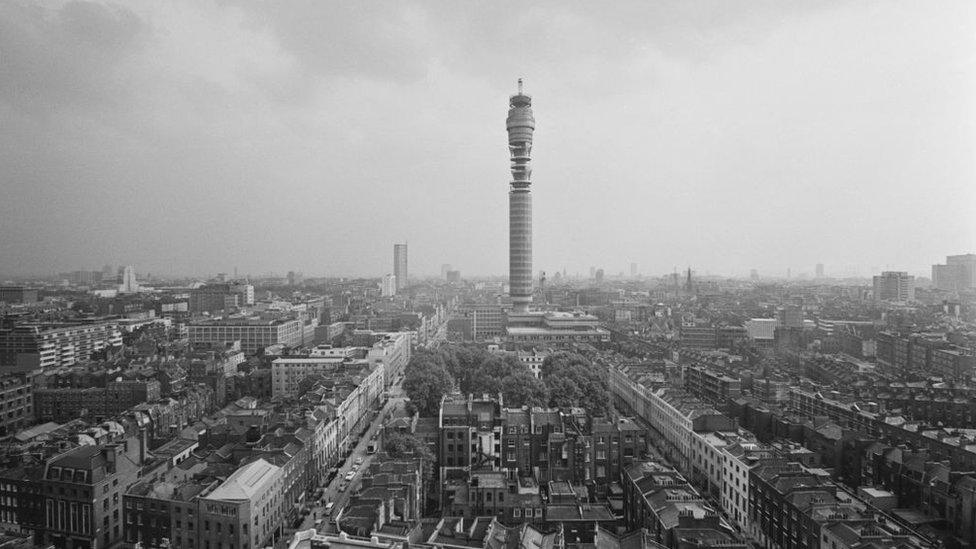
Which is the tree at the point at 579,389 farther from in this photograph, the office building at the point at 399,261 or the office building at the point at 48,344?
the office building at the point at 399,261

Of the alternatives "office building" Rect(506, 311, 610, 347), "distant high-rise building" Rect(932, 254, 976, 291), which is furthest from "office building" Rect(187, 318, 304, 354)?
"distant high-rise building" Rect(932, 254, 976, 291)

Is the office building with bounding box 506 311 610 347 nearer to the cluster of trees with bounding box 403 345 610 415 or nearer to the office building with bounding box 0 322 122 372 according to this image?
the cluster of trees with bounding box 403 345 610 415

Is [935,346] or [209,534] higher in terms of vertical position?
[935,346]

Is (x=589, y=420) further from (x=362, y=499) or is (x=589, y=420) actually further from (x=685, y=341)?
(x=685, y=341)

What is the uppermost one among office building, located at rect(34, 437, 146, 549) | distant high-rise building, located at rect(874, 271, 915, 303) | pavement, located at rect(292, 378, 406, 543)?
distant high-rise building, located at rect(874, 271, 915, 303)

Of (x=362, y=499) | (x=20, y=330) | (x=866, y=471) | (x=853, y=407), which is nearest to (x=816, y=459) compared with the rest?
(x=866, y=471)

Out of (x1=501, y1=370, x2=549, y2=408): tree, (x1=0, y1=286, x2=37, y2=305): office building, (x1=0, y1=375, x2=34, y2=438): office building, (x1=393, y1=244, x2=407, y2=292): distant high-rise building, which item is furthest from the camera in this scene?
(x1=393, y1=244, x2=407, y2=292): distant high-rise building

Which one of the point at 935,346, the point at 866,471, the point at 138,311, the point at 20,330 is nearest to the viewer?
the point at 866,471
